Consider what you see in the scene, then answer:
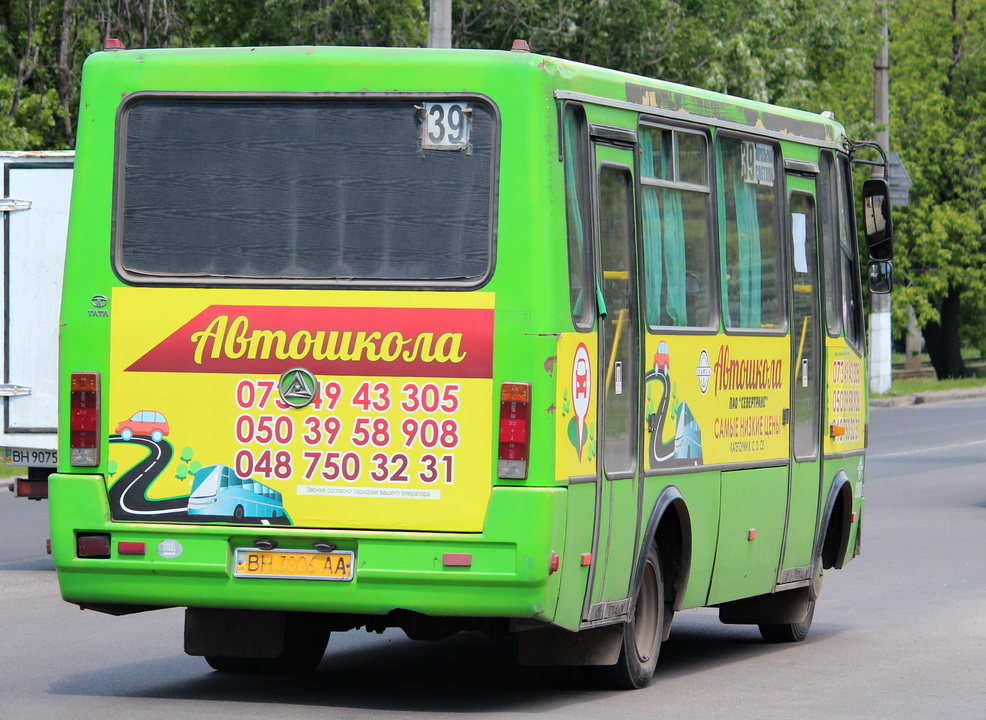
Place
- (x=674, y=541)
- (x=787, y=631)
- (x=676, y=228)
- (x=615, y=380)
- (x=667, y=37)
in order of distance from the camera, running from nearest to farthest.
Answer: (x=615, y=380) < (x=676, y=228) < (x=674, y=541) < (x=787, y=631) < (x=667, y=37)

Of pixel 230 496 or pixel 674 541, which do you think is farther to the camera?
pixel 674 541

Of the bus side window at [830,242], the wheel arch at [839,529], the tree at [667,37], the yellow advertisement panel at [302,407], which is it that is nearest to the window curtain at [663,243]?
the yellow advertisement panel at [302,407]

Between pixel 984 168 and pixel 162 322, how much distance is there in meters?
41.4

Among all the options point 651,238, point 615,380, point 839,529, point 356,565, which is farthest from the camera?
point 839,529

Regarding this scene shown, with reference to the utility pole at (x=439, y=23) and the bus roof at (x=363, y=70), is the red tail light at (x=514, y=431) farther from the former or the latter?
the utility pole at (x=439, y=23)

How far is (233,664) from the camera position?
30.7 ft

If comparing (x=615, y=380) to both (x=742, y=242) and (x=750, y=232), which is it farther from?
(x=750, y=232)

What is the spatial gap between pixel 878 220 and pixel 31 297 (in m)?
6.37

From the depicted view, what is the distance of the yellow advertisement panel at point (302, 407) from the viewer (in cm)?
796

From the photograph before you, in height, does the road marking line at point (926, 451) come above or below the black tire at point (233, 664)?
above

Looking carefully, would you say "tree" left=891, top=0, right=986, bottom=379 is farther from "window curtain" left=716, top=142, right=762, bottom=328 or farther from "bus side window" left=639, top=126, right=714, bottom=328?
"bus side window" left=639, top=126, right=714, bottom=328

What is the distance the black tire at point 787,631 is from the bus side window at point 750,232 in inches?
69.5

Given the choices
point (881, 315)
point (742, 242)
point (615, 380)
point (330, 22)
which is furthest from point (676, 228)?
point (881, 315)

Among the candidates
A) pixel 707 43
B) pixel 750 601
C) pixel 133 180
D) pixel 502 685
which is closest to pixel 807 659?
pixel 750 601
